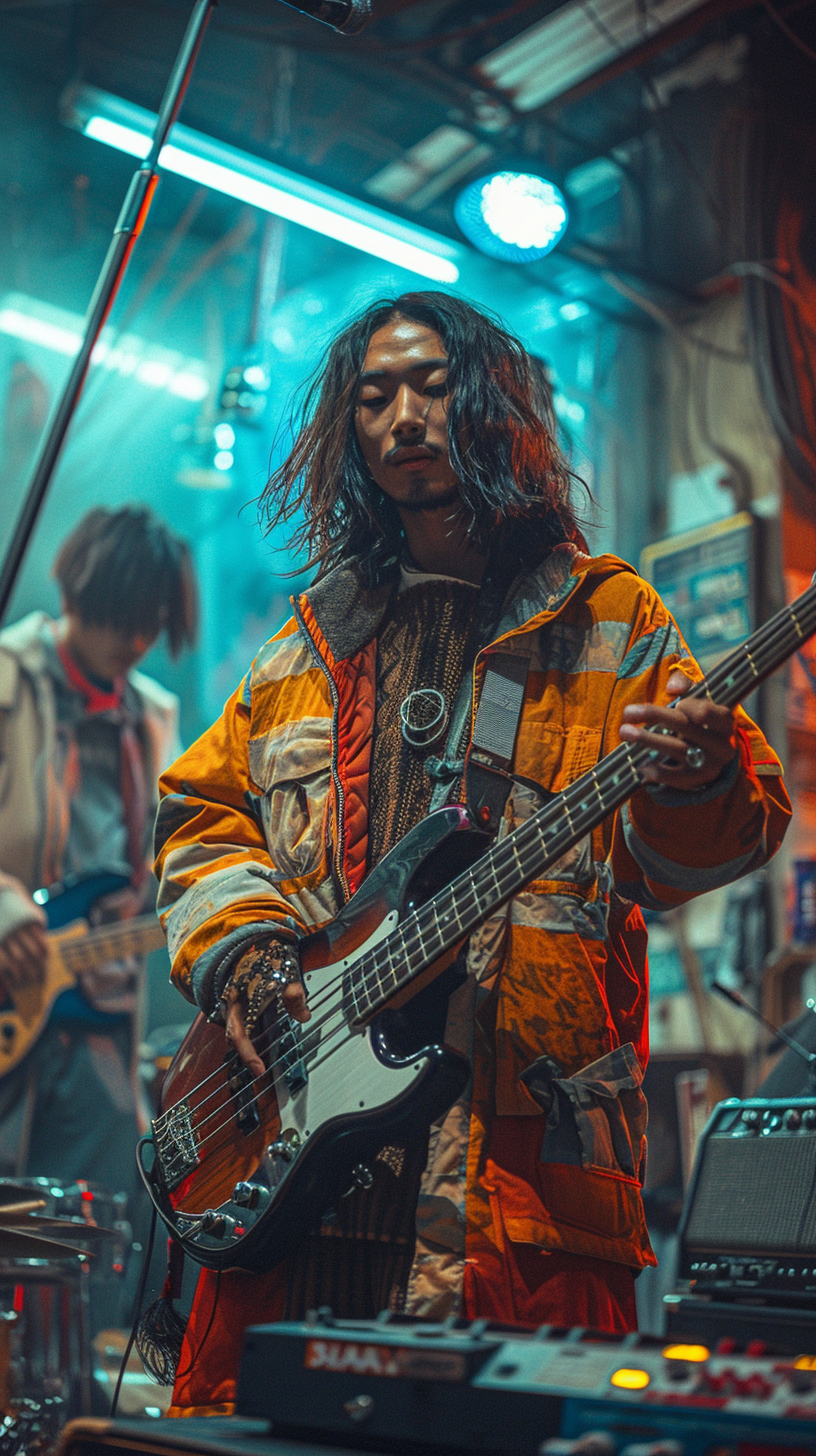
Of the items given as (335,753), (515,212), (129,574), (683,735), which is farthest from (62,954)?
(683,735)

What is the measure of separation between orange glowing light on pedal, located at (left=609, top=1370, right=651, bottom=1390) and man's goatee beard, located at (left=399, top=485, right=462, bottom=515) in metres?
1.35

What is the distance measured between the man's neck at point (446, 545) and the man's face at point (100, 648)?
423 cm

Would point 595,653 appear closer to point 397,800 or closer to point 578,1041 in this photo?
point 397,800

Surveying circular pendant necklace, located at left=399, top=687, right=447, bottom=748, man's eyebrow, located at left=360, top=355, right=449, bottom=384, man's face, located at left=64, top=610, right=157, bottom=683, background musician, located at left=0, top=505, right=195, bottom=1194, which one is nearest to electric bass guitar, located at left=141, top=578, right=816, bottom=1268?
circular pendant necklace, located at left=399, top=687, right=447, bottom=748

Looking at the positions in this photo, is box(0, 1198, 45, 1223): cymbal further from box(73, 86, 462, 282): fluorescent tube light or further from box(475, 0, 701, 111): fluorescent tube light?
box(475, 0, 701, 111): fluorescent tube light

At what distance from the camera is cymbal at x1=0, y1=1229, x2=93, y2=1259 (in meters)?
1.62

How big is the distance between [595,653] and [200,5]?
1.27 metres

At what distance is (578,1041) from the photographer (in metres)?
1.62

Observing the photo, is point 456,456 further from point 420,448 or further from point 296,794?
point 296,794

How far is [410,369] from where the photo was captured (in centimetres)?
207

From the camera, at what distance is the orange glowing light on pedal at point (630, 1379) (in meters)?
0.91

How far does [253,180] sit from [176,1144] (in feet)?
15.2

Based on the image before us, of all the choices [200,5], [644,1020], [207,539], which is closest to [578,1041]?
[644,1020]

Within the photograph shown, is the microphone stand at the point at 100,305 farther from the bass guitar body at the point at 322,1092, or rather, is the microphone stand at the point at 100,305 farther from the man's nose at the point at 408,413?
the bass guitar body at the point at 322,1092
